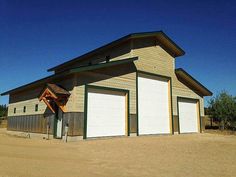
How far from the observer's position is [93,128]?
15875 millimetres

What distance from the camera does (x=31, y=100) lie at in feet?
68.6

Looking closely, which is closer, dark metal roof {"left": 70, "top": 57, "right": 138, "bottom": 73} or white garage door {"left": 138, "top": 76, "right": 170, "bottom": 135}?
dark metal roof {"left": 70, "top": 57, "right": 138, "bottom": 73}

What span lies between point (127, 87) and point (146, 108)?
282cm

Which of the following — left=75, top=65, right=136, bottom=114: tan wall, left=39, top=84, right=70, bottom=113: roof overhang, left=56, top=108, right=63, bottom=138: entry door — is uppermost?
left=75, top=65, right=136, bottom=114: tan wall

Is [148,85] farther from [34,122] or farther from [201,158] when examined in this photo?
[201,158]

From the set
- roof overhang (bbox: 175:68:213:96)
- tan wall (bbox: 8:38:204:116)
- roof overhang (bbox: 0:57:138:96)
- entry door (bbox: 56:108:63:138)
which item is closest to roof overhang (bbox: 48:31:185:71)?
tan wall (bbox: 8:38:204:116)

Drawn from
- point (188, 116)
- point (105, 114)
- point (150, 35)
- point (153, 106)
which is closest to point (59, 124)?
point (105, 114)

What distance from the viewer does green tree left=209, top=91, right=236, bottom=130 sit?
35.8 m

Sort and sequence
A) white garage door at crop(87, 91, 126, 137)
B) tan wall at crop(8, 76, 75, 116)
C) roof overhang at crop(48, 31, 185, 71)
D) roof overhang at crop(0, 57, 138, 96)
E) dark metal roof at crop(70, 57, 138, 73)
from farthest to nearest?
roof overhang at crop(48, 31, 185, 71)
white garage door at crop(87, 91, 126, 137)
tan wall at crop(8, 76, 75, 116)
roof overhang at crop(0, 57, 138, 96)
dark metal roof at crop(70, 57, 138, 73)

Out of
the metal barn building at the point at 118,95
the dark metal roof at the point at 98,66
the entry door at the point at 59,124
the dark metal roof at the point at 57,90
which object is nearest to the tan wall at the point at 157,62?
the metal barn building at the point at 118,95

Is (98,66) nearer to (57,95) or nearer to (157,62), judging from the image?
(57,95)

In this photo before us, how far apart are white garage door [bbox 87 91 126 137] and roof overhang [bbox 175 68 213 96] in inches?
317

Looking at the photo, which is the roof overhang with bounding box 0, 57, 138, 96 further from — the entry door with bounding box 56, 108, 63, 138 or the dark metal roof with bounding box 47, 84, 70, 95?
the entry door with bounding box 56, 108, 63, 138

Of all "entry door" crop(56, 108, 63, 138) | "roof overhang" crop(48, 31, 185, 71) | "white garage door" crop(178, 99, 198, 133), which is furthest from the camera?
"white garage door" crop(178, 99, 198, 133)
